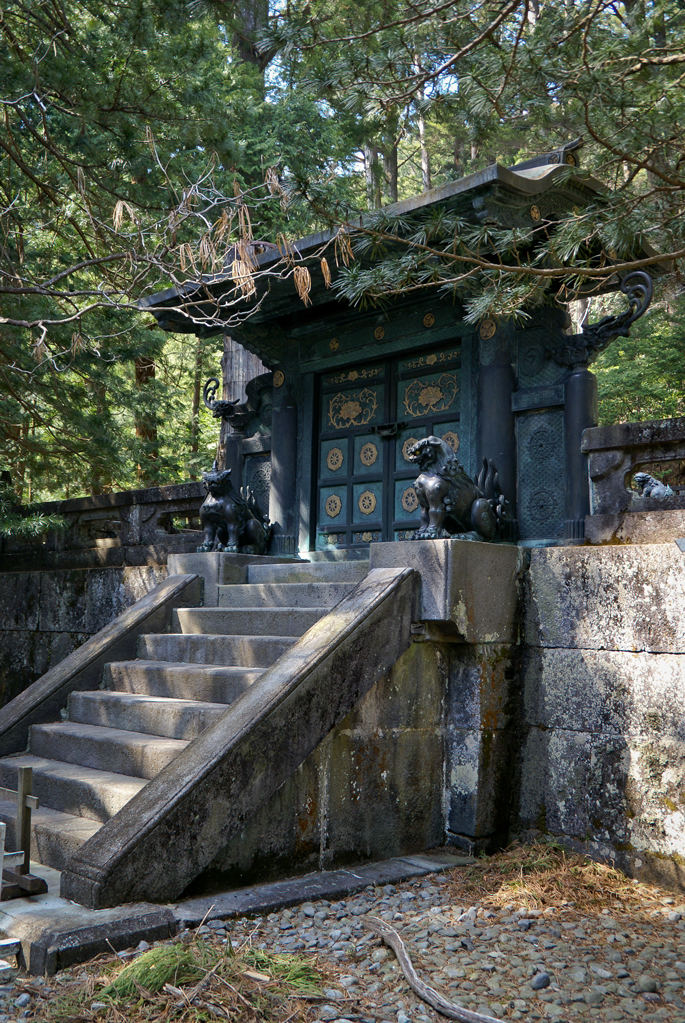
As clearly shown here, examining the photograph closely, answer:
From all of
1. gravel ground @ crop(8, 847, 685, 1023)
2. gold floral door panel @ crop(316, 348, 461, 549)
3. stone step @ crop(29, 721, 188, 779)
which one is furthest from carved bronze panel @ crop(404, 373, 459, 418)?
gravel ground @ crop(8, 847, 685, 1023)

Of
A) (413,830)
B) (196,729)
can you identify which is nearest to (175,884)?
(196,729)

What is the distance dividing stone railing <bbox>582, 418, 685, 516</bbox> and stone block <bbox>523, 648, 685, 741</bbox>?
40.8 inches

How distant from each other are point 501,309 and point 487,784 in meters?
2.89

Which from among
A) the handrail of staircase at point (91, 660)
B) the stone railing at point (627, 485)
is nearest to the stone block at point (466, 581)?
the stone railing at point (627, 485)

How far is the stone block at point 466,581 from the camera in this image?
5293 millimetres

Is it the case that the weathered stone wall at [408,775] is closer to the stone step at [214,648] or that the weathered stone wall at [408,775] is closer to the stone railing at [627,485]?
the stone step at [214,648]

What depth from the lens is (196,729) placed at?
16.5 feet

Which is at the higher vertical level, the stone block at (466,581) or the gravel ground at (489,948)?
the stone block at (466,581)

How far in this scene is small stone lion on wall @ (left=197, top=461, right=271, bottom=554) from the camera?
748cm

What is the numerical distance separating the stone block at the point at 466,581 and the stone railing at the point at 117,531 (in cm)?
311

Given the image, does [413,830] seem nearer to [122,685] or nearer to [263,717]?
[263,717]

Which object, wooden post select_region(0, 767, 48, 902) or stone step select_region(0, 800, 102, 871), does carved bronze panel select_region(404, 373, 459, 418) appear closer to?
stone step select_region(0, 800, 102, 871)

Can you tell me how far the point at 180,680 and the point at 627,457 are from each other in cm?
332

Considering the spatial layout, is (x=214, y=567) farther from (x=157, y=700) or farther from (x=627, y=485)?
(x=627, y=485)
